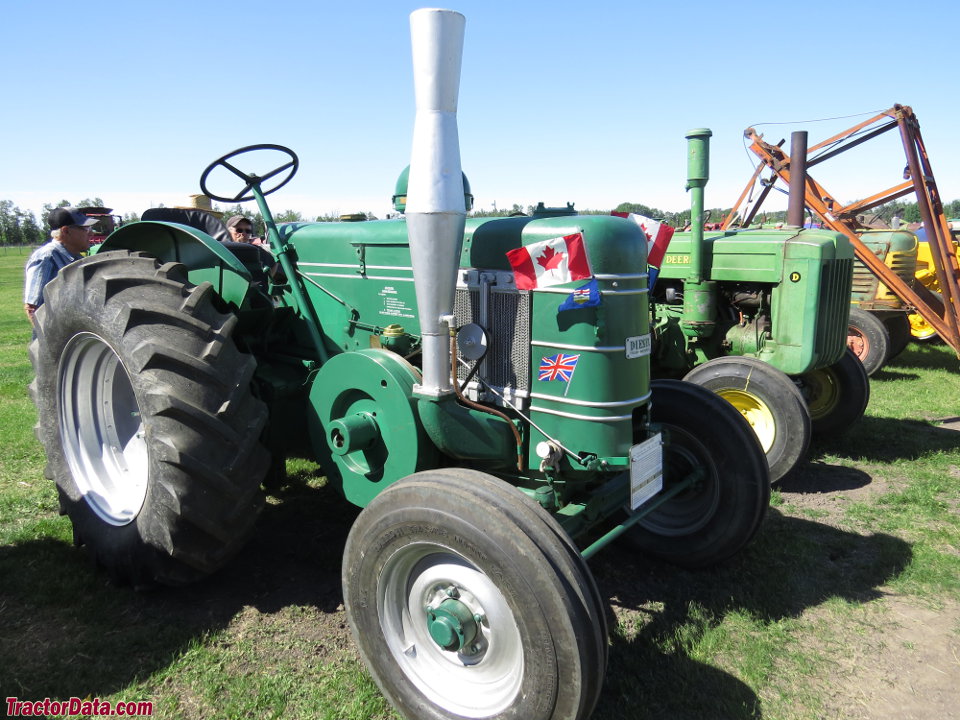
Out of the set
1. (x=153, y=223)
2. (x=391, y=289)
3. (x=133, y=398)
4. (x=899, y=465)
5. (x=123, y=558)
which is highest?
(x=153, y=223)

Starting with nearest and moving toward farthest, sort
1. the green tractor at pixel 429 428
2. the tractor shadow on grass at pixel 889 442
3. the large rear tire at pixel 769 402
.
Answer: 1. the green tractor at pixel 429 428
2. the large rear tire at pixel 769 402
3. the tractor shadow on grass at pixel 889 442

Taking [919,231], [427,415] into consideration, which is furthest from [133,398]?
[919,231]

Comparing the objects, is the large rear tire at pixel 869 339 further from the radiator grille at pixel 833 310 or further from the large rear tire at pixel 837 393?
the radiator grille at pixel 833 310

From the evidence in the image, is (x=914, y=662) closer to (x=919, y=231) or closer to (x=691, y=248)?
(x=691, y=248)

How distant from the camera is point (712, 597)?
3.06m

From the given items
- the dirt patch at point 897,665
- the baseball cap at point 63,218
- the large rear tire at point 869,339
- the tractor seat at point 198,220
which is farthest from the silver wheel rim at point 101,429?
the large rear tire at point 869,339

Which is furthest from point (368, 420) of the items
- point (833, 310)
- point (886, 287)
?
point (886, 287)

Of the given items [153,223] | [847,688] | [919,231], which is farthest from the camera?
[919,231]

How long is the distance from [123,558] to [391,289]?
1.66 meters

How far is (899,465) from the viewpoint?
488 cm

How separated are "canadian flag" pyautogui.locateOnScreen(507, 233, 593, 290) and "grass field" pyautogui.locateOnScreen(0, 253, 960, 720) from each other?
1.49 metres

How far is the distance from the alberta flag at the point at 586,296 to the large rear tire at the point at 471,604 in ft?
2.28

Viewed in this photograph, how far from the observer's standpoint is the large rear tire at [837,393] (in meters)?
5.27

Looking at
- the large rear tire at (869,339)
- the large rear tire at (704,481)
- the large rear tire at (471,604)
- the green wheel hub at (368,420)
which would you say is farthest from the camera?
the large rear tire at (869,339)
